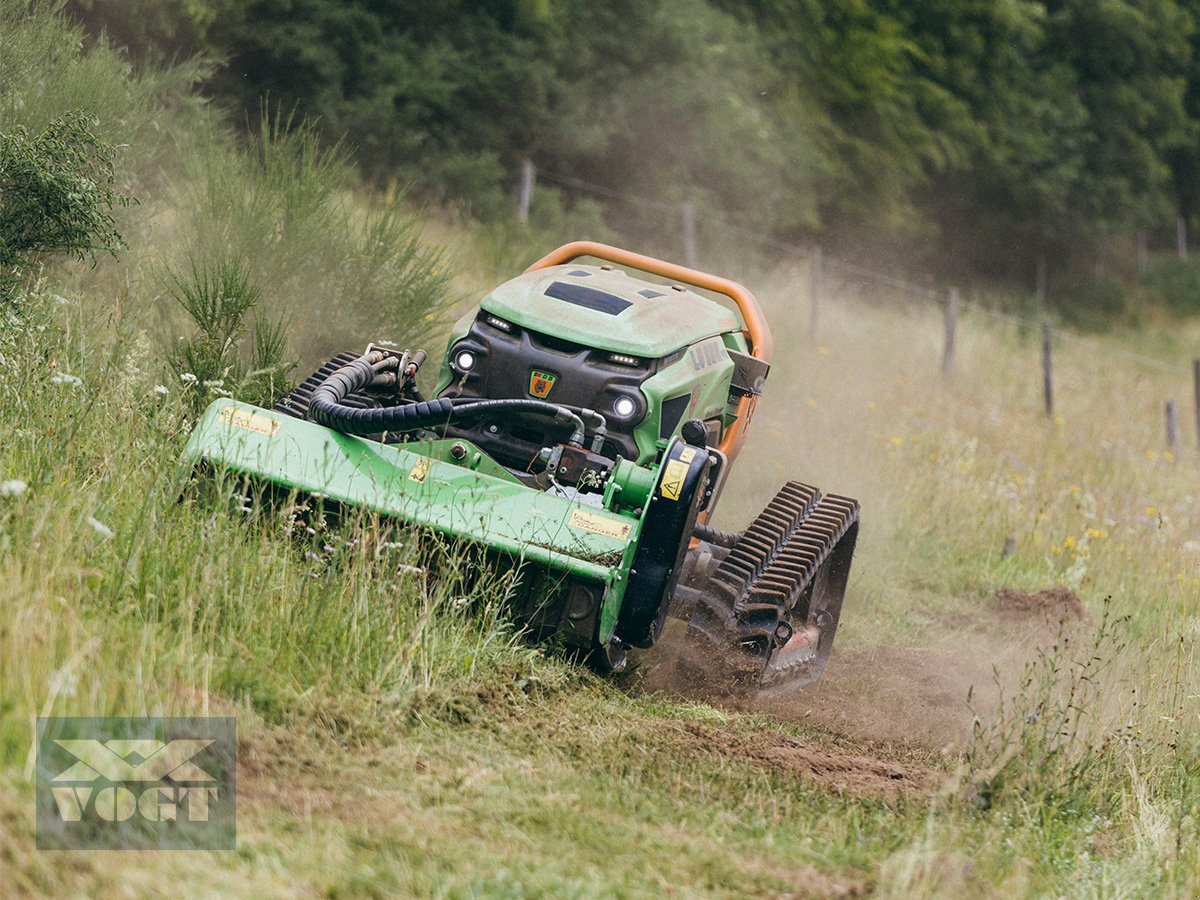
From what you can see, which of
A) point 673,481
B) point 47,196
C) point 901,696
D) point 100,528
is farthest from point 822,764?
point 47,196

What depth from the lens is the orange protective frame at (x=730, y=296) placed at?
717cm

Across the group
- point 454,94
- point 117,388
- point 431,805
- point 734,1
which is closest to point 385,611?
point 431,805

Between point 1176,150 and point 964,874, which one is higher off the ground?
point 964,874

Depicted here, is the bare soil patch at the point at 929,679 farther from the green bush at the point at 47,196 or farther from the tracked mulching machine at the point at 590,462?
the green bush at the point at 47,196

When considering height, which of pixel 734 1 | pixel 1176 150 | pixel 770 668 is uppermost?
pixel 770 668

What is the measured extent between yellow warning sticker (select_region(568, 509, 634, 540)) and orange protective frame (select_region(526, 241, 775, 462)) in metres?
1.72

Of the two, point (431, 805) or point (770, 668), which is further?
point (770, 668)

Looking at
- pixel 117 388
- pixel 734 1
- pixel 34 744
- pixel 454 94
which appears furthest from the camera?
pixel 734 1

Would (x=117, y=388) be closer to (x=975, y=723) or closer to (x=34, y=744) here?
(x=34, y=744)

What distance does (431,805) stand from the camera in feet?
13.0

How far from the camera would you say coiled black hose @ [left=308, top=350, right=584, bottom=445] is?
18.1 feet

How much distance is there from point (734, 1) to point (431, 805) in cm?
2257

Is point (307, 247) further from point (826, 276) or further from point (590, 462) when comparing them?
point (826, 276)

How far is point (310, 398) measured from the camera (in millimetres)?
6301
